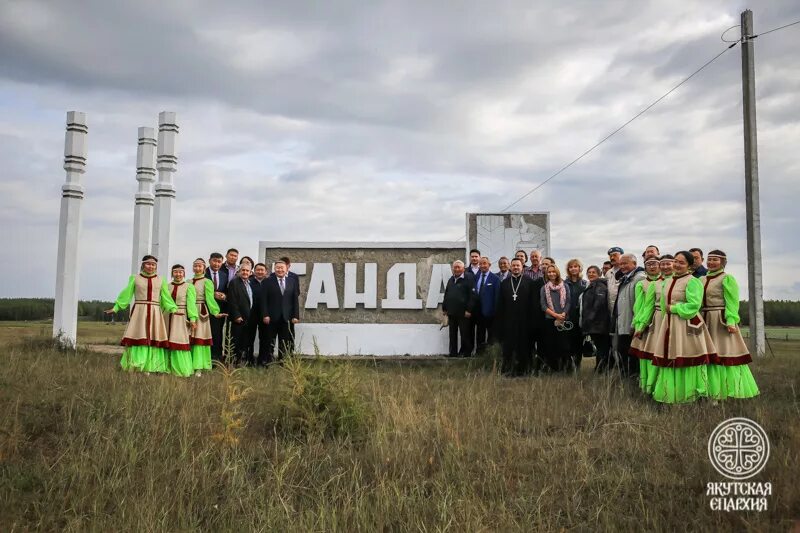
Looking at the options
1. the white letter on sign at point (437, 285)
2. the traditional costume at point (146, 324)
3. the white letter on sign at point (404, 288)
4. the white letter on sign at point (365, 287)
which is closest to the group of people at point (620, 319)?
the white letter on sign at point (437, 285)

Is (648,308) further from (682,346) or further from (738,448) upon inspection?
Answer: (738,448)

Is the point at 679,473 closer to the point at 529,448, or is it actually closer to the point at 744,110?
the point at 529,448

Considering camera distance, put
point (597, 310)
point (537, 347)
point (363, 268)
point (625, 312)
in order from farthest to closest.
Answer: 1. point (363, 268)
2. point (537, 347)
3. point (597, 310)
4. point (625, 312)

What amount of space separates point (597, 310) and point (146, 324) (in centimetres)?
634

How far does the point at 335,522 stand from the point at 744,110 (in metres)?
12.8

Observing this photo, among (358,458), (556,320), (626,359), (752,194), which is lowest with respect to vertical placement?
(358,458)

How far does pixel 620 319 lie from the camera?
8.58m

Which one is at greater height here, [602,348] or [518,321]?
[518,321]

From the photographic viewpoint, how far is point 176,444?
18.5 feet

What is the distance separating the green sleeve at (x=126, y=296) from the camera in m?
8.95

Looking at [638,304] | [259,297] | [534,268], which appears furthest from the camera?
[259,297]

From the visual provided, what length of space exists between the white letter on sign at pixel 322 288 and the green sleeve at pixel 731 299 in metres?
7.86

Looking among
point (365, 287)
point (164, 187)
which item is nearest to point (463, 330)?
point (365, 287)

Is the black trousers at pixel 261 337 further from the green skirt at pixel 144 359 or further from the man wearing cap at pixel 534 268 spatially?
the man wearing cap at pixel 534 268
